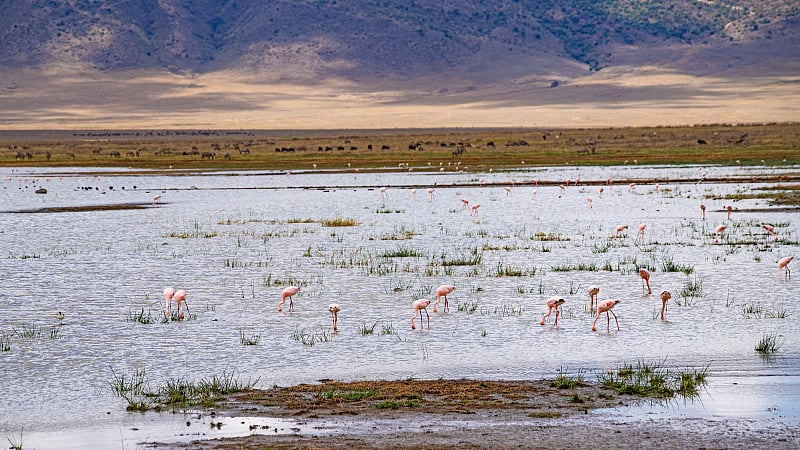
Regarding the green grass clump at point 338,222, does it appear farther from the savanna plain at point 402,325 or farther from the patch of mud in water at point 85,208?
the patch of mud in water at point 85,208

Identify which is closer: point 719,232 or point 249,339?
point 249,339

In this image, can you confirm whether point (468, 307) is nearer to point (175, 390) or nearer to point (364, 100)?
point (175, 390)

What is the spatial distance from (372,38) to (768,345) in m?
168

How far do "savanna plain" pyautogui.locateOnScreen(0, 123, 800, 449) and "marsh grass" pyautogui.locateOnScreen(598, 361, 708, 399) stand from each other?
0.12 ft

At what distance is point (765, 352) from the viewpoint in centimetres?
1400

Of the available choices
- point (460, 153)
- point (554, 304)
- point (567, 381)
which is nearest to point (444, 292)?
point (554, 304)

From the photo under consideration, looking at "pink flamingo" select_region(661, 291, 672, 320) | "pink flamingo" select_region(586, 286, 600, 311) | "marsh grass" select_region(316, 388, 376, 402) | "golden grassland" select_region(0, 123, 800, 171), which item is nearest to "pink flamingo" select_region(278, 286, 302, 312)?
"pink flamingo" select_region(586, 286, 600, 311)

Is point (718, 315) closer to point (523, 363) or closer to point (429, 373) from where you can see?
point (523, 363)

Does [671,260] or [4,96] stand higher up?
[4,96]

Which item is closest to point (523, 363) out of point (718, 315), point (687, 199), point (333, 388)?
point (333, 388)

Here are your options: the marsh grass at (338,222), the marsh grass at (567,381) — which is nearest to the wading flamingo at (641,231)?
the marsh grass at (338,222)

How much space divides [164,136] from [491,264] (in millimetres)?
104231

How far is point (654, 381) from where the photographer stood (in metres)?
12.5

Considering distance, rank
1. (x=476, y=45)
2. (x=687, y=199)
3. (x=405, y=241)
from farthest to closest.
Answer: (x=476, y=45) < (x=687, y=199) < (x=405, y=241)
